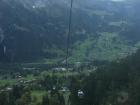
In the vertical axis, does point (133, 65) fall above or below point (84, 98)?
above

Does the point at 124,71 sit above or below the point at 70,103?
above

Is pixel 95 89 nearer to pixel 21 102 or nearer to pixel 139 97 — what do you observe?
pixel 21 102

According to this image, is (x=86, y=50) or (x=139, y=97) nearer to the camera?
(x=139, y=97)

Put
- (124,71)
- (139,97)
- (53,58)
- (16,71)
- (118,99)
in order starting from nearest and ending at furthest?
(139,97), (118,99), (124,71), (16,71), (53,58)

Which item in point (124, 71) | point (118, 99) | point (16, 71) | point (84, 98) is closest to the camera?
point (118, 99)

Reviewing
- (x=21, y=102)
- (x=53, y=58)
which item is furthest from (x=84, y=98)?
(x=53, y=58)

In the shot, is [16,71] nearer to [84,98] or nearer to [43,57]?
[43,57]

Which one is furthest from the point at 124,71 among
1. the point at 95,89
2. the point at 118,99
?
the point at 118,99

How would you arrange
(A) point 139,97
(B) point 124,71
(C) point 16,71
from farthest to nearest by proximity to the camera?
(C) point 16,71 → (B) point 124,71 → (A) point 139,97

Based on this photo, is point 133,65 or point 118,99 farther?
point 133,65
